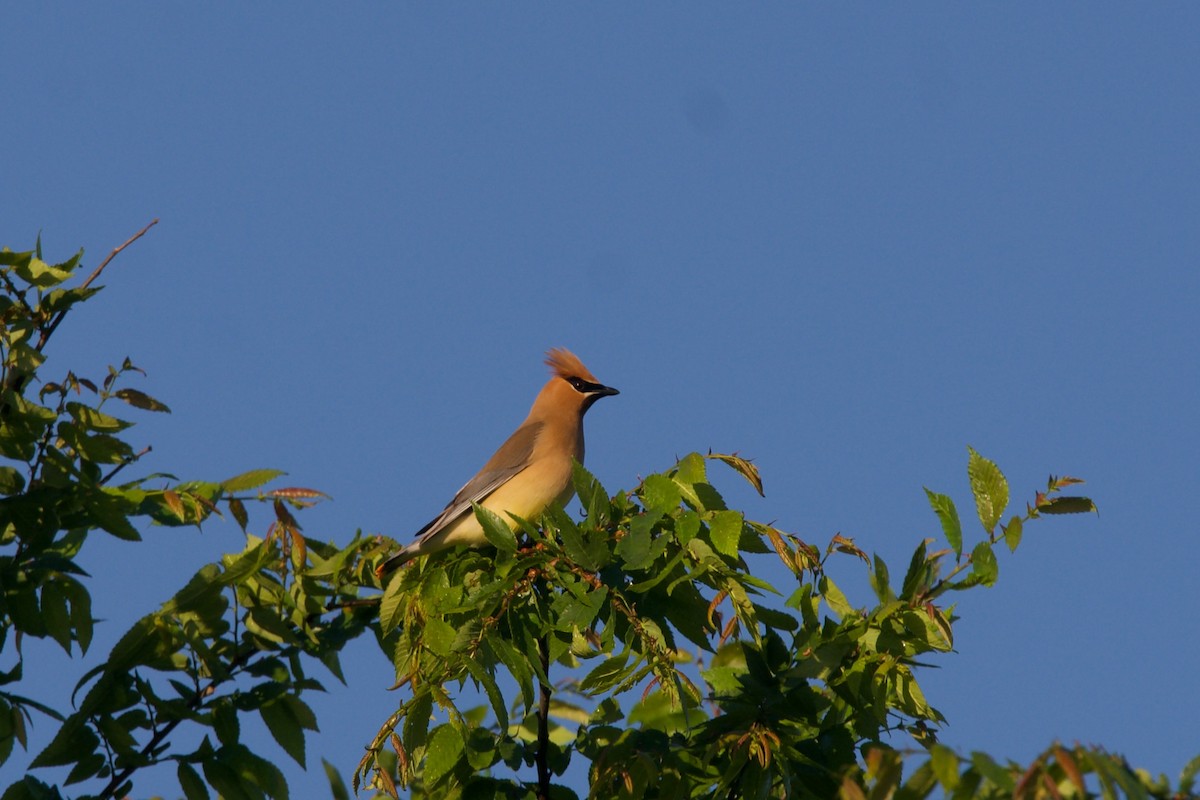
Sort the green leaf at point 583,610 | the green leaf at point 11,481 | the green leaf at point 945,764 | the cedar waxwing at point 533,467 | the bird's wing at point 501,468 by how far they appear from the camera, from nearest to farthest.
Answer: the green leaf at point 945,764 < the green leaf at point 583,610 < the green leaf at point 11,481 < the cedar waxwing at point 533,467 < the bird's wing at point 501,468

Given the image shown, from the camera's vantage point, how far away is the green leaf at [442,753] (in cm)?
340

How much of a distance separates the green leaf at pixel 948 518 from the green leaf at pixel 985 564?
0.04 meters

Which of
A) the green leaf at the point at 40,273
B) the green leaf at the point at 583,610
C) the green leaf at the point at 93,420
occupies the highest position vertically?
the green leaf at the point at 40,273

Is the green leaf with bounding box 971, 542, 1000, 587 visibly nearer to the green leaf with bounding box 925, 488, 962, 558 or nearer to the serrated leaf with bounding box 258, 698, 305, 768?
the green leaf with bounding box 925, 488, 962, 558

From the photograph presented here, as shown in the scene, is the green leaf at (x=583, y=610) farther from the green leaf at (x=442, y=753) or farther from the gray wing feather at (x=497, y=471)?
the gray wing feather at (x=497, y=471)

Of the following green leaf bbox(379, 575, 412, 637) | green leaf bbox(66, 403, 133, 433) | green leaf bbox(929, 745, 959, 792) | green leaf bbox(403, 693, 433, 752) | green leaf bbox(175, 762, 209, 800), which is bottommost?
green leaf bbox(929, 745, 959, 792)

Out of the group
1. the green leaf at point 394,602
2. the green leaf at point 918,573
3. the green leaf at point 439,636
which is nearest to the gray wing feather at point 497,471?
the green leaf at point 394,602

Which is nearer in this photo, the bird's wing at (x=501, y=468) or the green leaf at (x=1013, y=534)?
the green leaf at (x=1013, y=534)

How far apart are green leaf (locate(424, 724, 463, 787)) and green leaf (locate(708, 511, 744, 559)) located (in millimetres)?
708

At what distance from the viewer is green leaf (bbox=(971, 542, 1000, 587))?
3.01 m

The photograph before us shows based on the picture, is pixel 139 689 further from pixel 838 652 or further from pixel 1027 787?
pixel 1027 787

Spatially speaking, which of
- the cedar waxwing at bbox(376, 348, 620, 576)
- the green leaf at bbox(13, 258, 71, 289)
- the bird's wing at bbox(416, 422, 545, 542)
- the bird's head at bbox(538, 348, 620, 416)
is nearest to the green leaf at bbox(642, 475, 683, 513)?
the green leaf at bbox(13, 258, 71, 289)

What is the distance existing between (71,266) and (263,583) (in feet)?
2.71

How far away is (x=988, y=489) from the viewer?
306 centimetres
